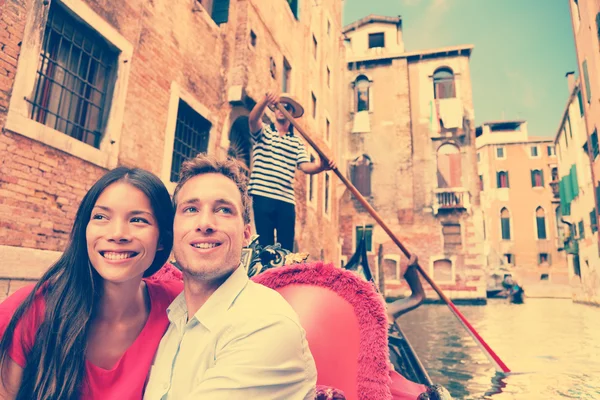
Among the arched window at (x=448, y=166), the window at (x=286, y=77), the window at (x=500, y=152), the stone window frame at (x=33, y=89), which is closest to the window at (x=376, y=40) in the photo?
the arched window at (x=448, y=166)

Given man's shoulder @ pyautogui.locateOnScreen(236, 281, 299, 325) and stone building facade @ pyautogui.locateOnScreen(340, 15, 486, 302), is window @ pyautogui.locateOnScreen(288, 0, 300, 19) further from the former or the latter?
man's shoulder @ pyautogui.locateOnScreen(236, 281, 299, 325)

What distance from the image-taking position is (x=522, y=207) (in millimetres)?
24953

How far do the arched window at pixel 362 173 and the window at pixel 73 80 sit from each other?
13.2 m

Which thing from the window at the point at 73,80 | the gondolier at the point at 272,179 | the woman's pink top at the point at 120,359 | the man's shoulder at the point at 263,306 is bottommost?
the woman's pink top at the point at 120,359

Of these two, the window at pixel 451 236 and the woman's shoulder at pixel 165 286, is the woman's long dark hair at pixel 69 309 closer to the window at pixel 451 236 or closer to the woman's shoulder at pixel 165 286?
the woman's shoulder at pixel 165 286

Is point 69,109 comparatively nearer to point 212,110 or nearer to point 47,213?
point 47,213

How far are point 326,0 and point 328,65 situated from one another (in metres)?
1.89

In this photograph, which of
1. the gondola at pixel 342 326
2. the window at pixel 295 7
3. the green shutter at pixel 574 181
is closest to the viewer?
the gondola at pixel 342 326

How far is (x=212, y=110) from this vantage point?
5.77 meters

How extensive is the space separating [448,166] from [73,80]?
47.7 ft

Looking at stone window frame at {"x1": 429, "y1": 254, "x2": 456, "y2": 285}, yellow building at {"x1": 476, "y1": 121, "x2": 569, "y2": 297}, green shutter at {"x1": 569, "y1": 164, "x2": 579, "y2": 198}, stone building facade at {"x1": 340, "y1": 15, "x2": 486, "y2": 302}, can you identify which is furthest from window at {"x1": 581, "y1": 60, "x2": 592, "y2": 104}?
yellow building at {"x1": 476, "y1": 121, "x2": 569, "y2": 297}

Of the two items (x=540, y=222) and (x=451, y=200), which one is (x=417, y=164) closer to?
(x=451, y=200)

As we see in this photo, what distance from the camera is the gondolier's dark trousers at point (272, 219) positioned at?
299 cm

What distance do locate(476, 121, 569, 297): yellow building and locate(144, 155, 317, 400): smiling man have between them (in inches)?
935
